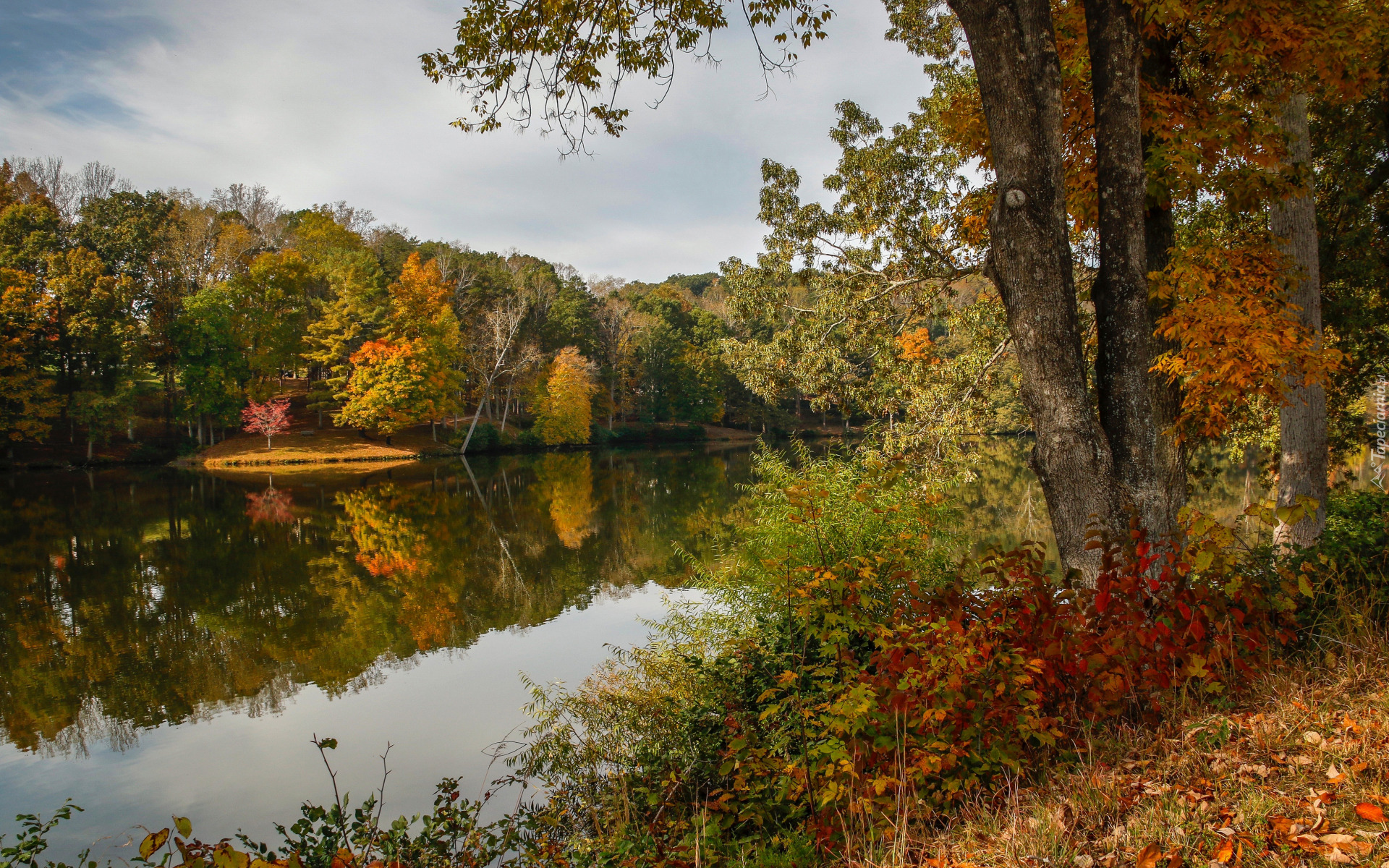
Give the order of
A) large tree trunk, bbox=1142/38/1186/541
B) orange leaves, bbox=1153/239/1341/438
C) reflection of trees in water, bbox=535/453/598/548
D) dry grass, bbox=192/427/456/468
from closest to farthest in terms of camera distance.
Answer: orange leaves, bbox=1153/239/1341/438 → large tree trunk, bbox=1142/38/1186/541 → reflection of trees in water, bbox=535/453/598/548 → dry grass, bbox=192/427/456/468

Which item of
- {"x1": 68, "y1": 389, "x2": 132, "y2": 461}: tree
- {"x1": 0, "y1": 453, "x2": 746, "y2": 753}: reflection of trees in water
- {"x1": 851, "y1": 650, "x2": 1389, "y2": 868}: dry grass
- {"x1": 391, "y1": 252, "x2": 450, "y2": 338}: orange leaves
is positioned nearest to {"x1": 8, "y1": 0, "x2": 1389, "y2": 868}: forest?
{"x1": 851, "y1": 650, "x2": 1389, "y2": 868}: dry grass

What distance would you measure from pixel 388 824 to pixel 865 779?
152 inches

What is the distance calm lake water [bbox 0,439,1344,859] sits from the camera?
6246 mm

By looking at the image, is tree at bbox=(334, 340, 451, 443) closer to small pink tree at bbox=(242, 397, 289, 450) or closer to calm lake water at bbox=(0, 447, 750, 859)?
small pink tree at bbox=(242, 397, 289, 450)

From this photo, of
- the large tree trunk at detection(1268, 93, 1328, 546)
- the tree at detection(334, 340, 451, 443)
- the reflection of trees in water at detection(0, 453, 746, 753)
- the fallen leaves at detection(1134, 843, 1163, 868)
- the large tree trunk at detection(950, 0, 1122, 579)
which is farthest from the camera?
the tree at detection(334, 340, 451, 443)

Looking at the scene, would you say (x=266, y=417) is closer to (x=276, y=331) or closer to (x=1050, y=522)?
(x=276, y=331)

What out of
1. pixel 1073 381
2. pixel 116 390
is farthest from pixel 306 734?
pixel 116 390

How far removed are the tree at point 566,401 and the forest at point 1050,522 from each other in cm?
3003

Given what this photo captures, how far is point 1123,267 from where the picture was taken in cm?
400

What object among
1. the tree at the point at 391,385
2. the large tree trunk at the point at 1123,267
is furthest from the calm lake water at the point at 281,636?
the tree at the point at 391,385

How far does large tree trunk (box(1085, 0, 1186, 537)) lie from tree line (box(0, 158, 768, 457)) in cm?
3355

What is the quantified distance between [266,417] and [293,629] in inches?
1120

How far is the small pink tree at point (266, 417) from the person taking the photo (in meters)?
34.2

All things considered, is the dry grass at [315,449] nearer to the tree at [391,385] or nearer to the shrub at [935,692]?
the tree at [391,385]
